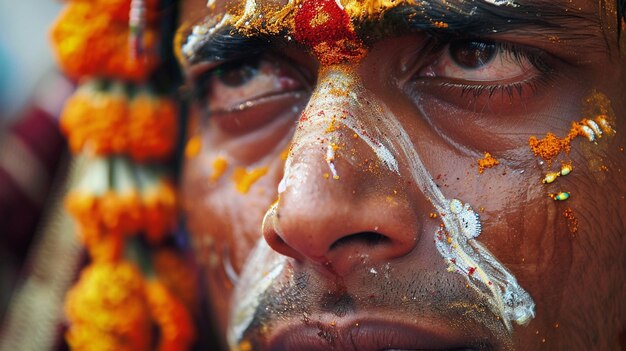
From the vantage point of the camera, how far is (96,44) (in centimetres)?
224

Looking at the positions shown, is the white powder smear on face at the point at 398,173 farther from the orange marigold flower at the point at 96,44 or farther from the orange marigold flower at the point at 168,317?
the orange marigold flower at the point at 96,44

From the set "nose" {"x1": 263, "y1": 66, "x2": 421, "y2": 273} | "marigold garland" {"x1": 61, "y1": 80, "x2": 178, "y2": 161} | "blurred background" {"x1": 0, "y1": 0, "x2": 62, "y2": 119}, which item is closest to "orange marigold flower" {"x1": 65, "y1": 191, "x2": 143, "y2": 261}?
"marigold garland" {"x1": 61, "y1": 80, "x2": 178, "y2": 161}

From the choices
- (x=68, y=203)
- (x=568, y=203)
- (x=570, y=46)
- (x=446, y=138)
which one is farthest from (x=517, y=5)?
(x=68, y=203)

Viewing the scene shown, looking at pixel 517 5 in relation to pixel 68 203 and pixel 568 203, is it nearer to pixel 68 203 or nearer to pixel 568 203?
pixel 568 203

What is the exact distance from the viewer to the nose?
142 cm

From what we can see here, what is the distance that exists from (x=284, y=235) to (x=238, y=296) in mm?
418

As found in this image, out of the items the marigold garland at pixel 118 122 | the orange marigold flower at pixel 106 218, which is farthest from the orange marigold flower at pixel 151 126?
the orange marigold flower at pixel 106 218

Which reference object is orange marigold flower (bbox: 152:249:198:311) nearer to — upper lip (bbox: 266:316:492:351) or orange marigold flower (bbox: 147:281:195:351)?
orange marigold flower (bbox: 147:281:195:351)

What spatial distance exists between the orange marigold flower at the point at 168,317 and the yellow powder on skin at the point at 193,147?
0.43 metres

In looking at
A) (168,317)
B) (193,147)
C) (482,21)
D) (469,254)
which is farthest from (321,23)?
(168,317)

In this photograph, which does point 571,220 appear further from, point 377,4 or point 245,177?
point 245,177

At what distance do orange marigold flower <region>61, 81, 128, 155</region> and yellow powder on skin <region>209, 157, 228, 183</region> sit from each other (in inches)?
16.6

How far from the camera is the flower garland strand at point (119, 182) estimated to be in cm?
222

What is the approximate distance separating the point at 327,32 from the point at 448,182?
0.40 meters
